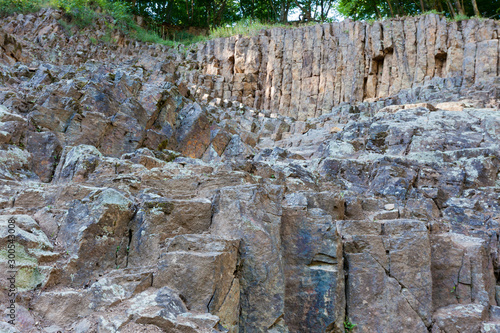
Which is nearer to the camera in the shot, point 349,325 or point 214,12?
point 349,325

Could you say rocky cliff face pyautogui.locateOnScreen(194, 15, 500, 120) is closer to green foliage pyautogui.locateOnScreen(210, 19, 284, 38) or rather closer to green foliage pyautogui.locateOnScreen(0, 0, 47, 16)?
green foliage pyautogui.locateOnScreen(210, 19, 284, 38)

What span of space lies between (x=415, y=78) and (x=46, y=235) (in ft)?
70.4

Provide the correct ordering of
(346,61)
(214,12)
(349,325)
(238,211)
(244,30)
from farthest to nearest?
(214,12), (244,30), (346,61), (349,325), (238,211)

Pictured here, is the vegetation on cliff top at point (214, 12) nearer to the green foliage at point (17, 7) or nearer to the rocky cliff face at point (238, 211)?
the green foliage at point (17, 7)

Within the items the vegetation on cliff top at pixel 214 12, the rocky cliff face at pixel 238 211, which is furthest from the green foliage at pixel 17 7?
the rocky cliff face at pixel 238 211

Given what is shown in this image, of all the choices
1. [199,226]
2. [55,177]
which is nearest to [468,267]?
[199,226]

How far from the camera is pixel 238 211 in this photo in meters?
6.78

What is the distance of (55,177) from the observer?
9.88 m

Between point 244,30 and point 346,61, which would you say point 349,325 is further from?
point 244,30

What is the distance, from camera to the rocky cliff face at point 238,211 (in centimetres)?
552

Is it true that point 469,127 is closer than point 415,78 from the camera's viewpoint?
Yes

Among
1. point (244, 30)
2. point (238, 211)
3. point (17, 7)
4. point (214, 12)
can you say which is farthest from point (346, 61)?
point (17, 7)

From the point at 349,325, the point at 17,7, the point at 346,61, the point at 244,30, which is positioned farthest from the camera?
the point at 244,30

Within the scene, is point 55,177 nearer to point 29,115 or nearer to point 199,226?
point 29,115
